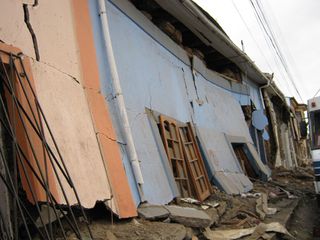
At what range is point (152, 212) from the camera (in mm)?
5176

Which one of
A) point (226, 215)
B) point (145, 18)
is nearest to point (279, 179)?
point (226, 215)

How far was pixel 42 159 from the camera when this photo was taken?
3.88 metres

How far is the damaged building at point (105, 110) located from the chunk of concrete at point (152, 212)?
0.50 ft

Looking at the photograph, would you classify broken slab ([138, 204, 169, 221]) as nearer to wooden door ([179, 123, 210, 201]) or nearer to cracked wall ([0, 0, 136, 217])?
cracked wall ([0, 0, 136, 217])

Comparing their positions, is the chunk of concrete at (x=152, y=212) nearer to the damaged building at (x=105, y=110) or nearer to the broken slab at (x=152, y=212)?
the broken slab at (x=152, y=212)

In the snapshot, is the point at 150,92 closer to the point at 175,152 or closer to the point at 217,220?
the point at 175,152

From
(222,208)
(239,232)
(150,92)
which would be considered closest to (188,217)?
(239,232)

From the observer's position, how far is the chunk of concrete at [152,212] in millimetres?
5035

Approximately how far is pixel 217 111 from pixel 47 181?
810 centimetres

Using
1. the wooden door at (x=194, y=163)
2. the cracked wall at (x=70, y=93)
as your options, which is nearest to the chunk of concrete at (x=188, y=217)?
the cracked wall at (x=70, y=93)

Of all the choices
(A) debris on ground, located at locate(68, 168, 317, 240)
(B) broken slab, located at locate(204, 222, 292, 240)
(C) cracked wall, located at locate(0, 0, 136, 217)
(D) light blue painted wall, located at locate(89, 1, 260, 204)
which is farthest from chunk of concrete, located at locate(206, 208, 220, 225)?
(C) cracked wall, located at locate(0, 0, 136, 217)

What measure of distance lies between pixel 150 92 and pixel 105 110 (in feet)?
5.85

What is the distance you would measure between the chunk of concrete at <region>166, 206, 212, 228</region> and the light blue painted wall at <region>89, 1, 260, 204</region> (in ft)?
1.28

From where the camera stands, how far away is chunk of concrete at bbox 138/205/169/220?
5.04 m
